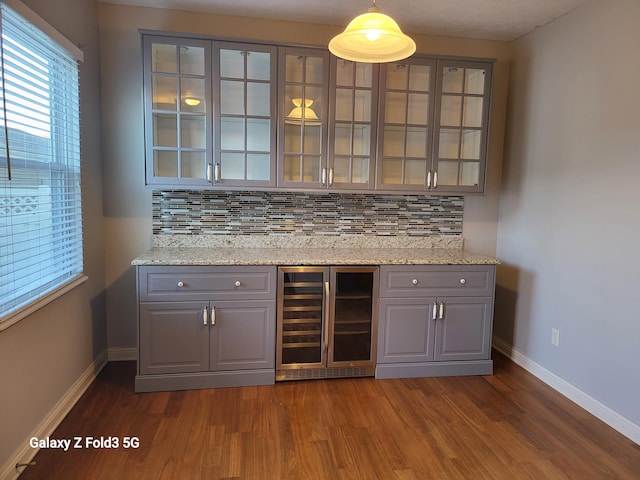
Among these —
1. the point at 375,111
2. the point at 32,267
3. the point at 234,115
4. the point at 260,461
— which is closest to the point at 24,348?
the point at 32,267

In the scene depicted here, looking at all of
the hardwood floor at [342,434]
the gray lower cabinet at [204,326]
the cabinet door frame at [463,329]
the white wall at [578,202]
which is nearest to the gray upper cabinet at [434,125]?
the white wall at [578,202]

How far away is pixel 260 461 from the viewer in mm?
1936

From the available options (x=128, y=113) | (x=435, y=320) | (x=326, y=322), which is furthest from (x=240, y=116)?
(x=435, y=320)

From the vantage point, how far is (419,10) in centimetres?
272

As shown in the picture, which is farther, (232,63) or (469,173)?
(469,173)

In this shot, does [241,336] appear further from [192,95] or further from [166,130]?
[192,95]

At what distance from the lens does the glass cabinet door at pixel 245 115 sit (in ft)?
8.75

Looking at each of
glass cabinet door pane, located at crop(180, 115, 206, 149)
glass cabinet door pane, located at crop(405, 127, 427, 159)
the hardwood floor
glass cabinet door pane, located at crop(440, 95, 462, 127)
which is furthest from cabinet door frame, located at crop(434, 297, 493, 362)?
glass cabinet door pane, located at crop(180, 115, 206, 149)

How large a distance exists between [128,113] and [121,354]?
175 cm

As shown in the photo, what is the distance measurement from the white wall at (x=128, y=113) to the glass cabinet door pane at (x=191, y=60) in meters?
0.33

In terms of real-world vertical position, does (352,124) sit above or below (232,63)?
below

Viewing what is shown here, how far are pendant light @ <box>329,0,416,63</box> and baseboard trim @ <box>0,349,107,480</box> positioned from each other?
2.26m

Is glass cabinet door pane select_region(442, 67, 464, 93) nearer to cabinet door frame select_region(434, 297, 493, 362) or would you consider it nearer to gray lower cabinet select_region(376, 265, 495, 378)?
gray lower cabinet select_region(376, 265, 495, 378)

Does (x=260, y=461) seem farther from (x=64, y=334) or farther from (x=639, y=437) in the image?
(x=639, y=437)
